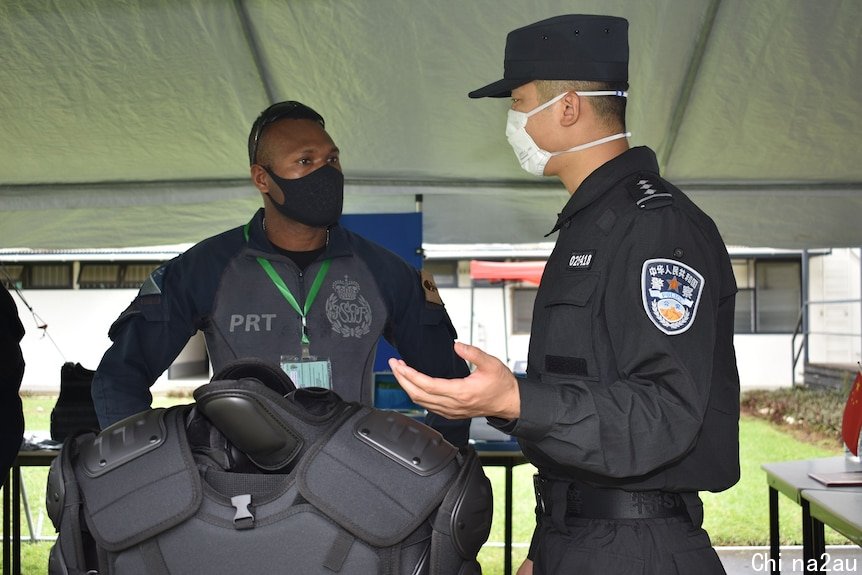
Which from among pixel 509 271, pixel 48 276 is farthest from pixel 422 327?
pixel 48 276

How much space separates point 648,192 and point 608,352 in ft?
1.01

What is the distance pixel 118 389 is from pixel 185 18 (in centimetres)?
178

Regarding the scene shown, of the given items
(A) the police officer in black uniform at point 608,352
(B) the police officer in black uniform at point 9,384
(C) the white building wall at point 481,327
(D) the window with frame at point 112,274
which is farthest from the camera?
(D) the window with frame at point 112,274

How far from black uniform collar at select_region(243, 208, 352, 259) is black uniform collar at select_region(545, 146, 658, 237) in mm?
1047

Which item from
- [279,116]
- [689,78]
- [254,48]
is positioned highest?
[254,48]

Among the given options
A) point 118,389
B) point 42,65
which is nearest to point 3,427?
point 118,389

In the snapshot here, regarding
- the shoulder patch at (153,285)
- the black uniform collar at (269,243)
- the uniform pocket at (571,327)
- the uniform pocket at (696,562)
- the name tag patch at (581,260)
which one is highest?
the black uniform collar at (269,243)

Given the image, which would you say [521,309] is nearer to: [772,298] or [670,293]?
[772,298]

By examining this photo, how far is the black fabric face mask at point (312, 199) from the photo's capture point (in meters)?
2.58

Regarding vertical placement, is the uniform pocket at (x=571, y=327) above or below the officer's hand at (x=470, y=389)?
above

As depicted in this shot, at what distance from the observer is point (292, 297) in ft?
8.62

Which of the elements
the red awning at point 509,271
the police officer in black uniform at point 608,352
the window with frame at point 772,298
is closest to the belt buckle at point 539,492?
the police officer in black uniform at point 608,352

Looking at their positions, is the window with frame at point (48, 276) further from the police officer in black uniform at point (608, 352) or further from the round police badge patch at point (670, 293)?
the round police badge patch at point (670, 293)

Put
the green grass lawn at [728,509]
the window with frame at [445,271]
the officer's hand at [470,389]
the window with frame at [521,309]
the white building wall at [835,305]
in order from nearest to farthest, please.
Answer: the officer's hand at [470,389] < the green grass lawn at [728,509] < the white building wall at [835,305] < the window with frame at [445,271] < the window with frame at [521,309]
